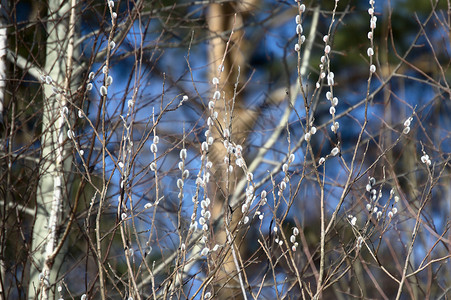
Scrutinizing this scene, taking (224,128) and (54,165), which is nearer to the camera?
(224,128)

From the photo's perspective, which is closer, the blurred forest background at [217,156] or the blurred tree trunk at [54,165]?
the blurred forest background at [217,156]

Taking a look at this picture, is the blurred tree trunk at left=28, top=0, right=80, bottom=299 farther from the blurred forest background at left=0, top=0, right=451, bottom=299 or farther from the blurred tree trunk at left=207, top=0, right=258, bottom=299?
the blurred tree trunk at left=207, top=0, right=258, bottom=299

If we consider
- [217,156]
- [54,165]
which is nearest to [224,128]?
Result: [54,165]

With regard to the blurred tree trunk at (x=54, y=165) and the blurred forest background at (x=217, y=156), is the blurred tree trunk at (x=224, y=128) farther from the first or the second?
the blurred tree trunk at (x=54, y=165)

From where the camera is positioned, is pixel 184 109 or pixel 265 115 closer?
pixel 265 115

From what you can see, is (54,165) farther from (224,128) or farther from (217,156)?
(217,156)

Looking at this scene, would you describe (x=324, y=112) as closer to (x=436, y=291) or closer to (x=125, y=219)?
(x=436, y=291)

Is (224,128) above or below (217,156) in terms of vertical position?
above

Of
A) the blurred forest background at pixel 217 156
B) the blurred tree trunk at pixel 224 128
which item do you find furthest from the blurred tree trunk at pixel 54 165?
the blurred tree trunk at pixel 224 128

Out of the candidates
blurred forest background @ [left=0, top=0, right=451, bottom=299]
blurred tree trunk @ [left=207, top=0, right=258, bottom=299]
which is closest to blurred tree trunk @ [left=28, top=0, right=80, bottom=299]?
blurred forest background @ [left=0, top=0, right=451, bottom=299]

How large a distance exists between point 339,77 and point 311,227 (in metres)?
3.50

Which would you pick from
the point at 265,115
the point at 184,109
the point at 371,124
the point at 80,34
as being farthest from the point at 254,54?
the point at 80,34

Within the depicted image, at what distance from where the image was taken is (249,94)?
980cm

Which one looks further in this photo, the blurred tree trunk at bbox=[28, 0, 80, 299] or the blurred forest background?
the blurred tree trunk at bbox=[28, 0, 80, 299]
